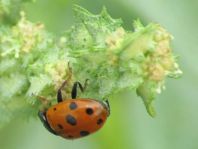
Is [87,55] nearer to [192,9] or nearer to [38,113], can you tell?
[38,113]

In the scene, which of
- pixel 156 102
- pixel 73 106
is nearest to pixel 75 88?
pixel 73 106

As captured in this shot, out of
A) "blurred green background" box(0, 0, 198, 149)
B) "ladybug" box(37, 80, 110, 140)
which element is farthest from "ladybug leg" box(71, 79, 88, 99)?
"blurred green background" box(0, 0, 198, 149)

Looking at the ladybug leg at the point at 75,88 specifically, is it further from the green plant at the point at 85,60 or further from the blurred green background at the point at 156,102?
the blurred green background at the point at 156,102

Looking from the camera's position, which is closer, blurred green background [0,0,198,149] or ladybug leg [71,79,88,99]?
ladybug leg [71,79,88,99]

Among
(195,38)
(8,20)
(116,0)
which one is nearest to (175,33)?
(195,38)

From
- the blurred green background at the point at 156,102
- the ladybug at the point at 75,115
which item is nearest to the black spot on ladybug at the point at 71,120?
the ladybug at the point at 75,115

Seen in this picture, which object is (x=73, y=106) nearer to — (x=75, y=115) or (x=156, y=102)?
(x=75, y=115)

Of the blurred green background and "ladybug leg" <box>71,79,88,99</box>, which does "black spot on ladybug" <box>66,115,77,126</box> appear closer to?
"ladybug leg" <box>71,79,88,99</box>
